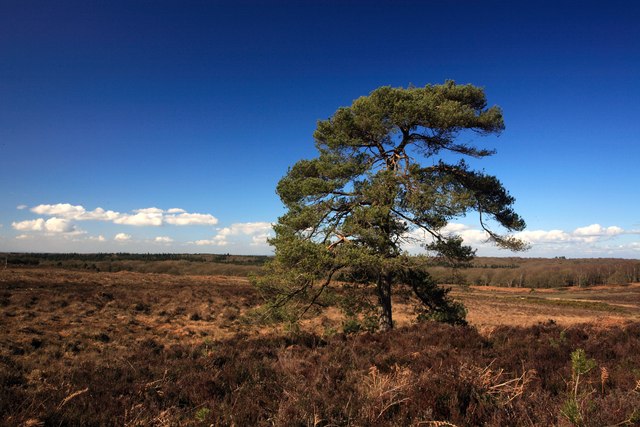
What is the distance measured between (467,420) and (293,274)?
25.2ft

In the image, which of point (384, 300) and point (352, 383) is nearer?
point (352, 383)

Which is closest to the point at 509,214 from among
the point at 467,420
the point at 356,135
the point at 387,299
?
the point at 387,299

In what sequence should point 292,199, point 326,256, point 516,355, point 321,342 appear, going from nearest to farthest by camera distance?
point 516,355 → point 321,342 → point 326,256 → point 292,199

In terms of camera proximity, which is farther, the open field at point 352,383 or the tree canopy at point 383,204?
the tree canopy at point 383,204

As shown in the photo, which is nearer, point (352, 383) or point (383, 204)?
point (352, 383)

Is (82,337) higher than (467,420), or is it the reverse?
(467,420)

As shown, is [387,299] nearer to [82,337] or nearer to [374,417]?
[374,417]

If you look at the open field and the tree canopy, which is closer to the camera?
the open field

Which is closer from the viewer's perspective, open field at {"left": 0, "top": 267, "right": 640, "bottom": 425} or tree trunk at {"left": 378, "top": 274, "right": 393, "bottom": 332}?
open field at {"left": 0, "top": 267, "right": 640, "bottom": 425}

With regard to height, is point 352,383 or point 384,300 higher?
point 384,300

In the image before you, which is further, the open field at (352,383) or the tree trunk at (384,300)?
the tree trunk at (384,300)

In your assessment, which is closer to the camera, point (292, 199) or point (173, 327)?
point (292, 199)

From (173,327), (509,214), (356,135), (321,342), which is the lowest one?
(173,327)

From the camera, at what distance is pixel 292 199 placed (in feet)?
41.0
